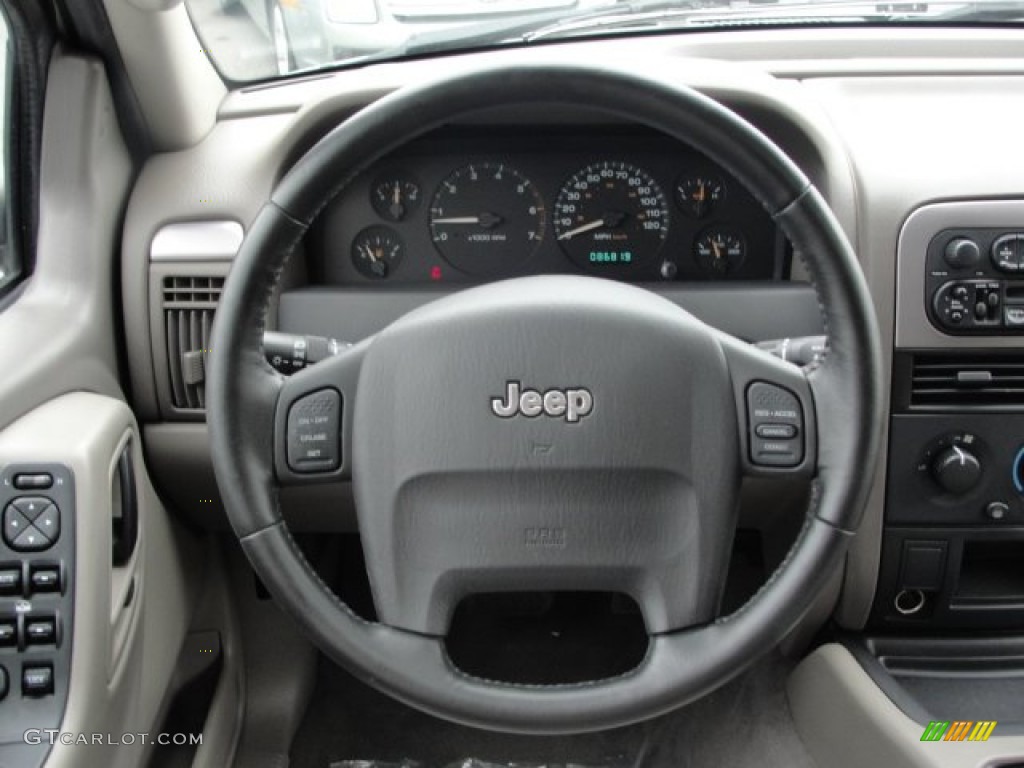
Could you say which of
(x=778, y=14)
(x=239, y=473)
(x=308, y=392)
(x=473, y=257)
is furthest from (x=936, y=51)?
(x=239, y=473)

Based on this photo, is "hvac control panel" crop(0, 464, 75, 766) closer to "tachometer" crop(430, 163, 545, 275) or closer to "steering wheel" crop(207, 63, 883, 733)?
"steering wheel" crop(207, 63, 883, 733)

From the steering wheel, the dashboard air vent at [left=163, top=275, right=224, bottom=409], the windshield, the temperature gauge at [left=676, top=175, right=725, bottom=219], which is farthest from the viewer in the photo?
the windshield

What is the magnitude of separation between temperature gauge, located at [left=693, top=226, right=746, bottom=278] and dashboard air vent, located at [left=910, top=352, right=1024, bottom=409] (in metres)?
0.33

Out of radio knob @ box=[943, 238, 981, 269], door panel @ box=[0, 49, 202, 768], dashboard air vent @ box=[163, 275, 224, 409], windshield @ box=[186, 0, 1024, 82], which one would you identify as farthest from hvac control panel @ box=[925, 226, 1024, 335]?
door panel @ box=[0, 49, 202, 768]

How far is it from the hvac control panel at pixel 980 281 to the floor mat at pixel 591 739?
2.39ft

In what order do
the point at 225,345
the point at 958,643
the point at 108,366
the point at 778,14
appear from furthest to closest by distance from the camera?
1. the point at 778,14
2. the point at 958,643
3. the point at 108,366
4. the point at 225,345

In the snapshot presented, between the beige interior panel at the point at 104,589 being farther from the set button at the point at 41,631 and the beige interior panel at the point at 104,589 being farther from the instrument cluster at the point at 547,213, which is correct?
the instrument cluster at the point at 547,213

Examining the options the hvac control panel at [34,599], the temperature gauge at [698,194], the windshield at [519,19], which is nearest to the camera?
the hvac control panel at [34,599]

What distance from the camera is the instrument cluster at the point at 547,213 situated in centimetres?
155

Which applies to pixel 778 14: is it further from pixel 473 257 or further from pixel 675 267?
pixel 473 257

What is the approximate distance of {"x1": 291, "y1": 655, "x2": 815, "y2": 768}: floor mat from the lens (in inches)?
67.9

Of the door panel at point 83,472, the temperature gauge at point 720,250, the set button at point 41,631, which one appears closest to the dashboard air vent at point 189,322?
the door panel at point 83,472

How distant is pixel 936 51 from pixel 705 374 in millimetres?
944

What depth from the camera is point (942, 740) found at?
1343mm
